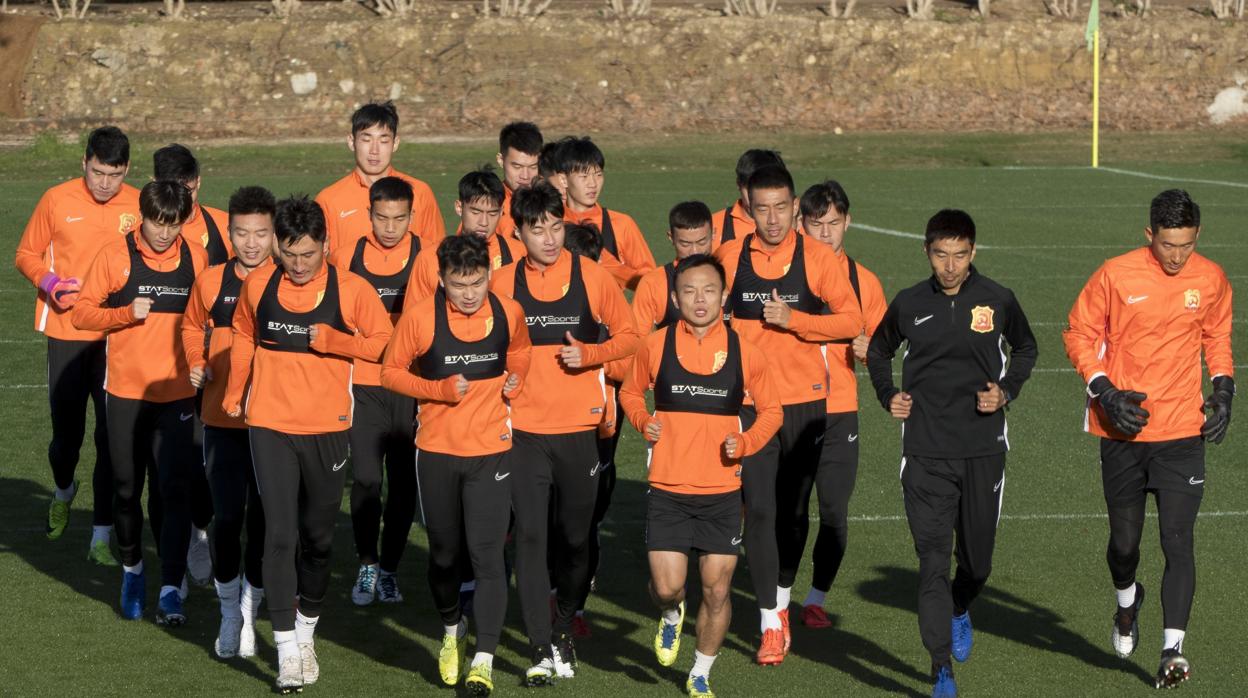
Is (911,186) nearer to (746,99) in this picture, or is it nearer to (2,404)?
(746,99)

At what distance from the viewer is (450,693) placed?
8.19 metres

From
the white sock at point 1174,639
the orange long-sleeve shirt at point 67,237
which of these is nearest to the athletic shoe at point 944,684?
Answer: the white sock at point 1174,639

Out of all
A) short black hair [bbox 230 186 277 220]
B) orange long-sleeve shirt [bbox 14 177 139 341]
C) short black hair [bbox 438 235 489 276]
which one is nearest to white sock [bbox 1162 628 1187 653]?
short black hair [bbox 438 235 489 276]

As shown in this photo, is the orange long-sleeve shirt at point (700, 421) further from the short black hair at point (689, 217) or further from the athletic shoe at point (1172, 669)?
the athletic shoe at point (1172, 669)

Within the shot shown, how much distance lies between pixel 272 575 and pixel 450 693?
0.96 m

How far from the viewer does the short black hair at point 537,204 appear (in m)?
8.34

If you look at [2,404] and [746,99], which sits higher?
[746,99]

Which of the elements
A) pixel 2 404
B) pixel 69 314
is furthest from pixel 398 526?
pixel 2 404

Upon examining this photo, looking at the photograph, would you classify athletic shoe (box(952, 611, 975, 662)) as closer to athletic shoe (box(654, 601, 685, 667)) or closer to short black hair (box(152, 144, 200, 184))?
athletic shoe (box(654, 601, 685, 667))

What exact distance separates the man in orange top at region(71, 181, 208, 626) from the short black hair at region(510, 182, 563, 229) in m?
1.75

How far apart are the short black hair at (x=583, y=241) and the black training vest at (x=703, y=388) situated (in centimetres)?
126

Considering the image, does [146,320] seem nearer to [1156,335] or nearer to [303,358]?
[303,358]

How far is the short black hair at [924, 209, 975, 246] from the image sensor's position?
26.1ft

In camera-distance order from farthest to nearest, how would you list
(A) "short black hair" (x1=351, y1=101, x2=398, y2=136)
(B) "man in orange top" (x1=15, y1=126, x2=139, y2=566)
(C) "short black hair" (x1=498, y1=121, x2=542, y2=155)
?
1. (B) "man in orange top" (x1=15, y1=126, x2=139, y2=566)
2. (C) "short black hair" (x1=498, y1=121, x2=542, y2=155)
3. (A) "short black hair" (x1=351, y1=101, x2=398, y2=136)
